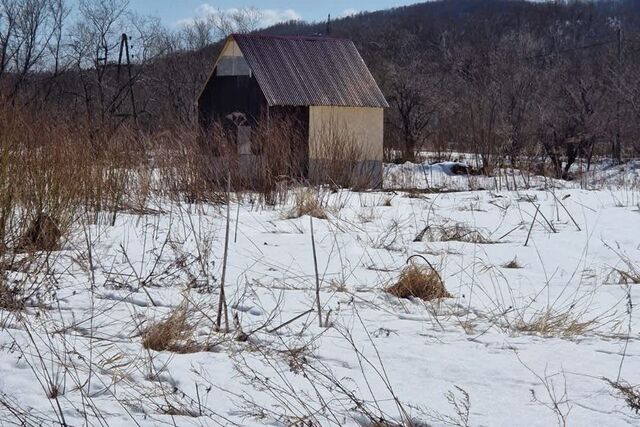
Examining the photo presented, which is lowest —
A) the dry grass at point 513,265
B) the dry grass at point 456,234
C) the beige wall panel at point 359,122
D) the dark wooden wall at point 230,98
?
the dry grass at point 513,265

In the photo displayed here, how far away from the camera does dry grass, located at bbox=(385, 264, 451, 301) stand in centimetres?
443

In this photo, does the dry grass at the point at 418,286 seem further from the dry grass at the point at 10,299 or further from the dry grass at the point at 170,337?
the dry grass at the point at 10,299

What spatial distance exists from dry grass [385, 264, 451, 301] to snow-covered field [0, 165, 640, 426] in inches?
4.1

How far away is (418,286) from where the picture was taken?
4461mm

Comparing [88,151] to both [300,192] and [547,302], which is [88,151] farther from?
[547,302]

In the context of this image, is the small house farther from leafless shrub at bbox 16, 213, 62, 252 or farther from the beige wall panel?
leafless shrub at bbox 16, 213, 62, 252

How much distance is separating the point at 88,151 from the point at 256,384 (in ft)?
14.7

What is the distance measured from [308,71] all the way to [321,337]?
17191 mm

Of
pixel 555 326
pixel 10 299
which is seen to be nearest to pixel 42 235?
pixel 10 299

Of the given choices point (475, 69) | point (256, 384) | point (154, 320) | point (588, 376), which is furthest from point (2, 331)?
point (475, 69)

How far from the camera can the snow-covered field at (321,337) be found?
8.91 ft

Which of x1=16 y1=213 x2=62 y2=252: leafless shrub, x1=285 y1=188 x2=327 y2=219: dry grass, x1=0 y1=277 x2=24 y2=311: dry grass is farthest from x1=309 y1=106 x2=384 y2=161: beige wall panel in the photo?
x1=0 y1=277 x2=24 y2=311: dry grass

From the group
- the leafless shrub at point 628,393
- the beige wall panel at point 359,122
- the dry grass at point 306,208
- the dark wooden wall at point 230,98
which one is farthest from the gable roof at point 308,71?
the leafless shrub at point 628,393

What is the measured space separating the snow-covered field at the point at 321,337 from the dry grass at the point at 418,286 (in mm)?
105
